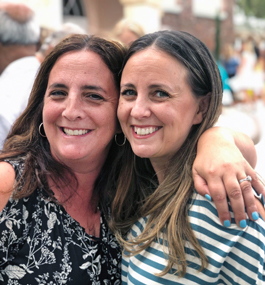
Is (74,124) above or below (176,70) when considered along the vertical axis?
below

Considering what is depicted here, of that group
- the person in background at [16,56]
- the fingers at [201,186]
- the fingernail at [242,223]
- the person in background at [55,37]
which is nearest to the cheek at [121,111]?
the fingers at [201,186]

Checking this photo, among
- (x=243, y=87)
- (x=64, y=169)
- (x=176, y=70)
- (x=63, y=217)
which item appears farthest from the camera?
(x=243, y=87)

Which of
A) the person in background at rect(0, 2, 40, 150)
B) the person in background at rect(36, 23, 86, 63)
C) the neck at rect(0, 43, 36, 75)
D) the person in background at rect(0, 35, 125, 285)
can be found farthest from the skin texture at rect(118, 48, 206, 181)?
the person in background at rect(36, 23, 86, 63)

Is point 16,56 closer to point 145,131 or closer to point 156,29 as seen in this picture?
point 145,131

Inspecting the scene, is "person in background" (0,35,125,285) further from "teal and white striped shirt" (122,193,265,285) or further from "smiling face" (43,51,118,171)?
"teal and white striped shirt" (122,193,265,285)

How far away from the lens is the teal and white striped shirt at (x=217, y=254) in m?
1.60

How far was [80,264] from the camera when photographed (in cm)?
194

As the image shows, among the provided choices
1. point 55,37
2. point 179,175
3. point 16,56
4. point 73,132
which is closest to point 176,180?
point 179,175

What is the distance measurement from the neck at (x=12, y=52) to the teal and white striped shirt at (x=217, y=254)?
2604 mm

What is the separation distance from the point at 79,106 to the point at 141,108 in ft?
1.20

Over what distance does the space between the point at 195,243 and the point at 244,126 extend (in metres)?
1.68

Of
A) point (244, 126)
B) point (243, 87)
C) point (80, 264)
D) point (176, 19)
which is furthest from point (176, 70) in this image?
point (176, 19)

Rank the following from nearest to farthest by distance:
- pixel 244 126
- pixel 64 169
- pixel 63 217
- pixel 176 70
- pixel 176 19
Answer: pixel 176 70 < pixel 63 217 < pixel 64 169 < pixel 244 126 < pixel 176 19

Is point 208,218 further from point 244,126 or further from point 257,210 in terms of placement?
point 244,126
